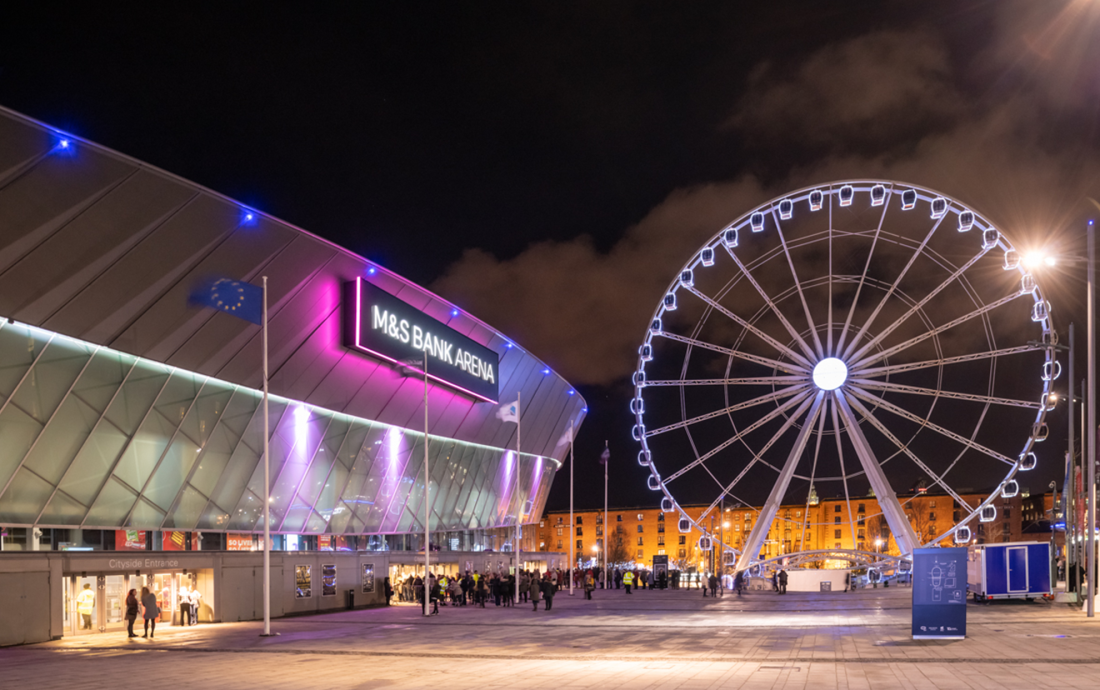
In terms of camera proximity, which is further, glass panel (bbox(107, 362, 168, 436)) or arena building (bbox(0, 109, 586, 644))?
glass panel (bbox(107, 362, 168, 436))

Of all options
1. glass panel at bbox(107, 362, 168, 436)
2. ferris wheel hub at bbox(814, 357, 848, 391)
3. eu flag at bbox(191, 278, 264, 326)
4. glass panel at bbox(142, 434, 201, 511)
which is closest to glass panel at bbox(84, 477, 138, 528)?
glass panel at bbox(142, 434, 201, 511)

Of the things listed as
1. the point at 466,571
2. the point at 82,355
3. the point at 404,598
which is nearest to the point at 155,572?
the point at 82,355

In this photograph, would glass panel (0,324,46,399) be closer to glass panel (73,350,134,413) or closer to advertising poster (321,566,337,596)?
glass panel (73,350,134,413)

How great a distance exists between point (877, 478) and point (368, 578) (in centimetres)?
2406

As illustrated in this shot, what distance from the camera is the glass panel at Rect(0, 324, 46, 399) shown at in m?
25.0

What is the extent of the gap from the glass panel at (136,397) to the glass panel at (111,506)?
1676 mm

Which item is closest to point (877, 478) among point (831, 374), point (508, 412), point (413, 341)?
point (831, 374)

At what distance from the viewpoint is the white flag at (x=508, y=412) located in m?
48.0

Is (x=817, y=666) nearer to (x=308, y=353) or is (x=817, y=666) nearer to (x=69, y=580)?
(x=69, y=580)

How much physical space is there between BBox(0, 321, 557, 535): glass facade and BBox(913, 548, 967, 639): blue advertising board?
873 inches

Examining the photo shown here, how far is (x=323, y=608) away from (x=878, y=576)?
135ft

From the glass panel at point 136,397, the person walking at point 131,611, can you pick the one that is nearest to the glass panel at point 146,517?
the glass panel at point 136,397

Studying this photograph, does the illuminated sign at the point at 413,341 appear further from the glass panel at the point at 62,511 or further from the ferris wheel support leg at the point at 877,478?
the ferris wheel support leg at the point at 877,478

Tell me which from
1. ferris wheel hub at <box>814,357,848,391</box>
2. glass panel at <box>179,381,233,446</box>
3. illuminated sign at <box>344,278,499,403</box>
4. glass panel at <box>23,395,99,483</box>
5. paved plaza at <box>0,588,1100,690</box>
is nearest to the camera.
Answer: paved plaza at <box>0,588,1100,690</box>
